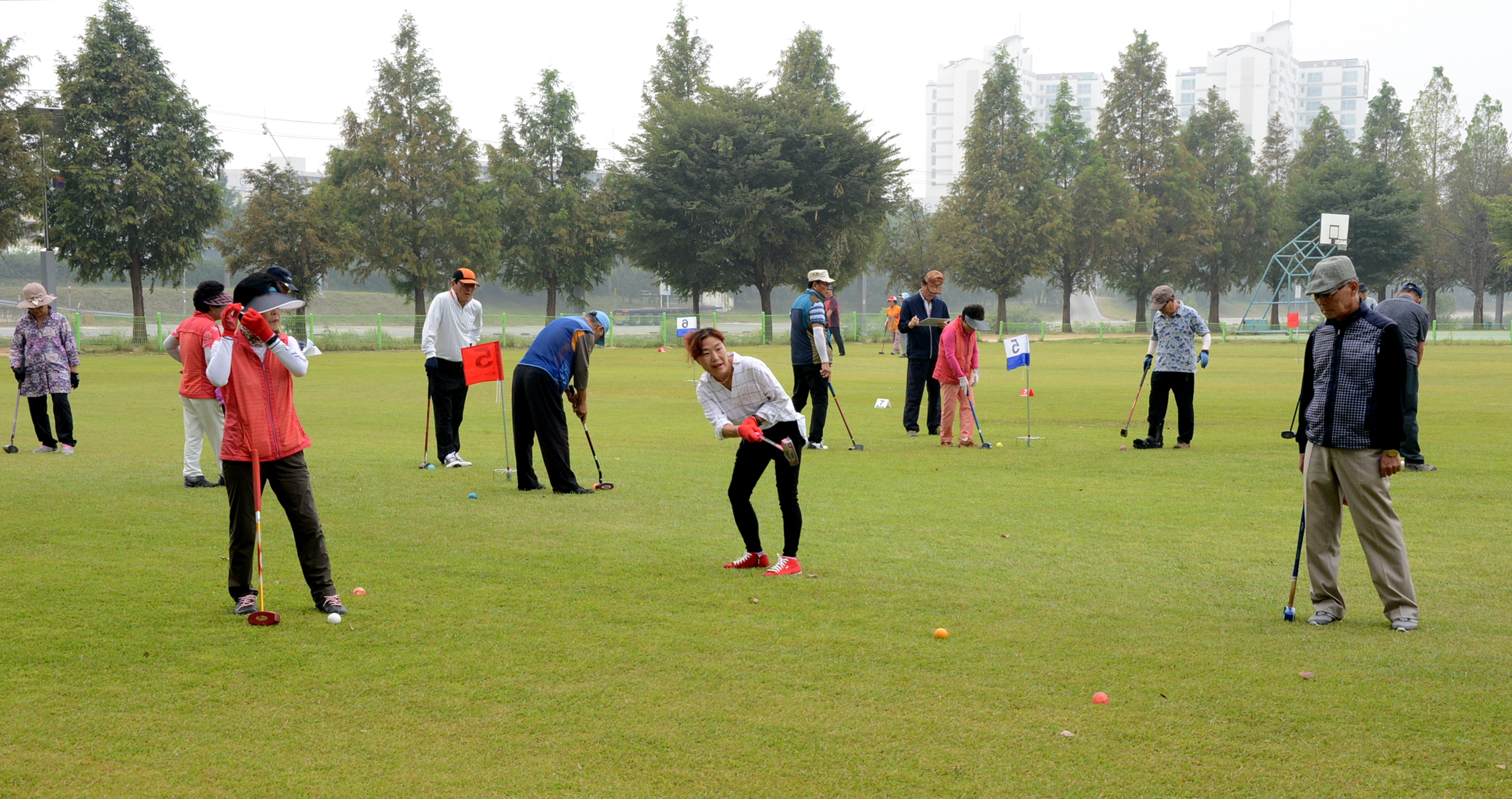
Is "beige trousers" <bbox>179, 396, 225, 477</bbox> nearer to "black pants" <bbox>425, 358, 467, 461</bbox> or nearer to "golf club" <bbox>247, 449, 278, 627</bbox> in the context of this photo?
"black pants" <bbox>425, 358, 467, 461</bbox>

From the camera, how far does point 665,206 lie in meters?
50.0

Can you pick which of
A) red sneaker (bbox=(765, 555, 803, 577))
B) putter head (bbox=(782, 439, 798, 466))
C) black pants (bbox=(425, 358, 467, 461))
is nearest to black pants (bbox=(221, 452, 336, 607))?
red sneaker (bbox=(765, 555, 803, 577))

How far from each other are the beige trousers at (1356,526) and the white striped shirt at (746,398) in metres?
2.81

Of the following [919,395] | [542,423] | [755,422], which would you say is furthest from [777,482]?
[919,395]

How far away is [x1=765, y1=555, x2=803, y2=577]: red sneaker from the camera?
6.89 m

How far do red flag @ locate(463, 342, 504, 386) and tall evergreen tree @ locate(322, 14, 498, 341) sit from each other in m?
35.8

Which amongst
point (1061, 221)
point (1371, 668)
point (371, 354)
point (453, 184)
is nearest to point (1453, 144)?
point (1061, 221)

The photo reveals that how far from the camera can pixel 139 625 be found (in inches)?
227

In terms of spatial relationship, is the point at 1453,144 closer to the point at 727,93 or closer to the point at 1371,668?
the point at 727,93

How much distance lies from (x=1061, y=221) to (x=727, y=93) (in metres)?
19.8

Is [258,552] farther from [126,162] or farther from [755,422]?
[126,162]

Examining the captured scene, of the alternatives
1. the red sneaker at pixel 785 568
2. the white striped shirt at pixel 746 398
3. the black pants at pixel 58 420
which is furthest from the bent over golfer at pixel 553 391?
the black pants at pixel 58 420

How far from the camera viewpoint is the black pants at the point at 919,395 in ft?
47.4

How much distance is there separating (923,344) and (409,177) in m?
36.5
